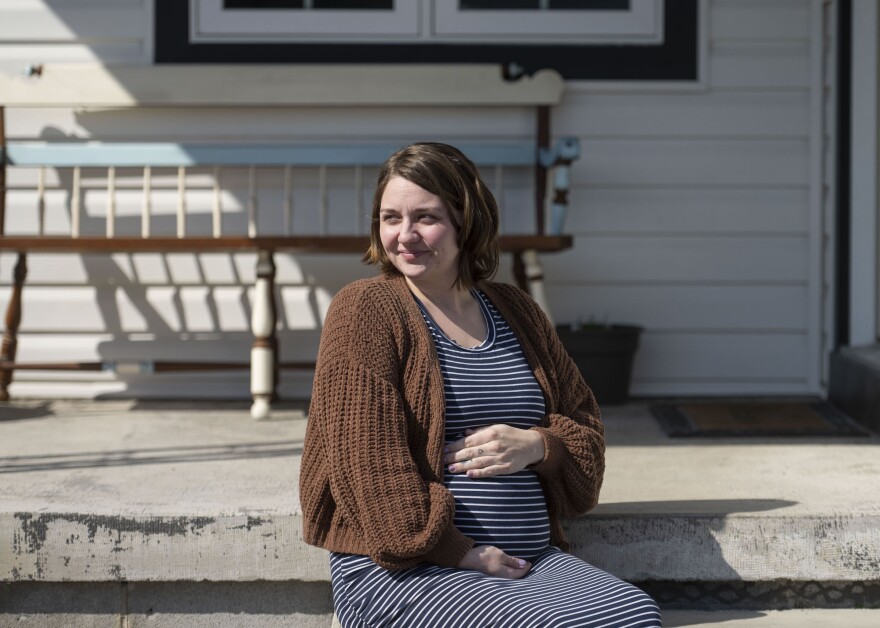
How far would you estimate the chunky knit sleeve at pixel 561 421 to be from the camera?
1.97 metres

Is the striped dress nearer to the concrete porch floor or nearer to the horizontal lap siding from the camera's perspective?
the concrete porch floor

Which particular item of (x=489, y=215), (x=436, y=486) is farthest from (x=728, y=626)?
(x=489, y=215)

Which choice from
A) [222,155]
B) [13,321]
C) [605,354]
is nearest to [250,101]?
[222,155]

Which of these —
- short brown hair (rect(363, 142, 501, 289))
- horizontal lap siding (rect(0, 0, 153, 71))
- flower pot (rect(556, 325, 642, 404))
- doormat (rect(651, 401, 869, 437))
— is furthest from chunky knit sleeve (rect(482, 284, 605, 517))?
horizontal lap siding (rect(0, 0, 153, 71))

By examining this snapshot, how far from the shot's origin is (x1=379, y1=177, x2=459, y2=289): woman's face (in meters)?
1.89

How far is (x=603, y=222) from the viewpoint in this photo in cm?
397

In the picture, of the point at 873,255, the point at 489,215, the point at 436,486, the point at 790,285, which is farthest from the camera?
the point at 790,285

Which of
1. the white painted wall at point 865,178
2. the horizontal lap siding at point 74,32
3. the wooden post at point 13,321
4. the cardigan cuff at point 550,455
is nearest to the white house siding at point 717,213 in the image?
the white painted wall at point 865,178

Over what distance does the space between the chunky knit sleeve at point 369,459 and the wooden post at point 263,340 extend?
1.60 meters

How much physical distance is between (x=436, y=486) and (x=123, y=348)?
8.16ft

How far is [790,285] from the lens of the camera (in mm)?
3980

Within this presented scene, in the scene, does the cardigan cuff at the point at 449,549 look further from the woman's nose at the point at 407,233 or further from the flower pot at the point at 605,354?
the flower pot at the point at 605,354

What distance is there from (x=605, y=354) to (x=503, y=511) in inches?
74.4

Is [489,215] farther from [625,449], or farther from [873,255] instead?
[873,255]
